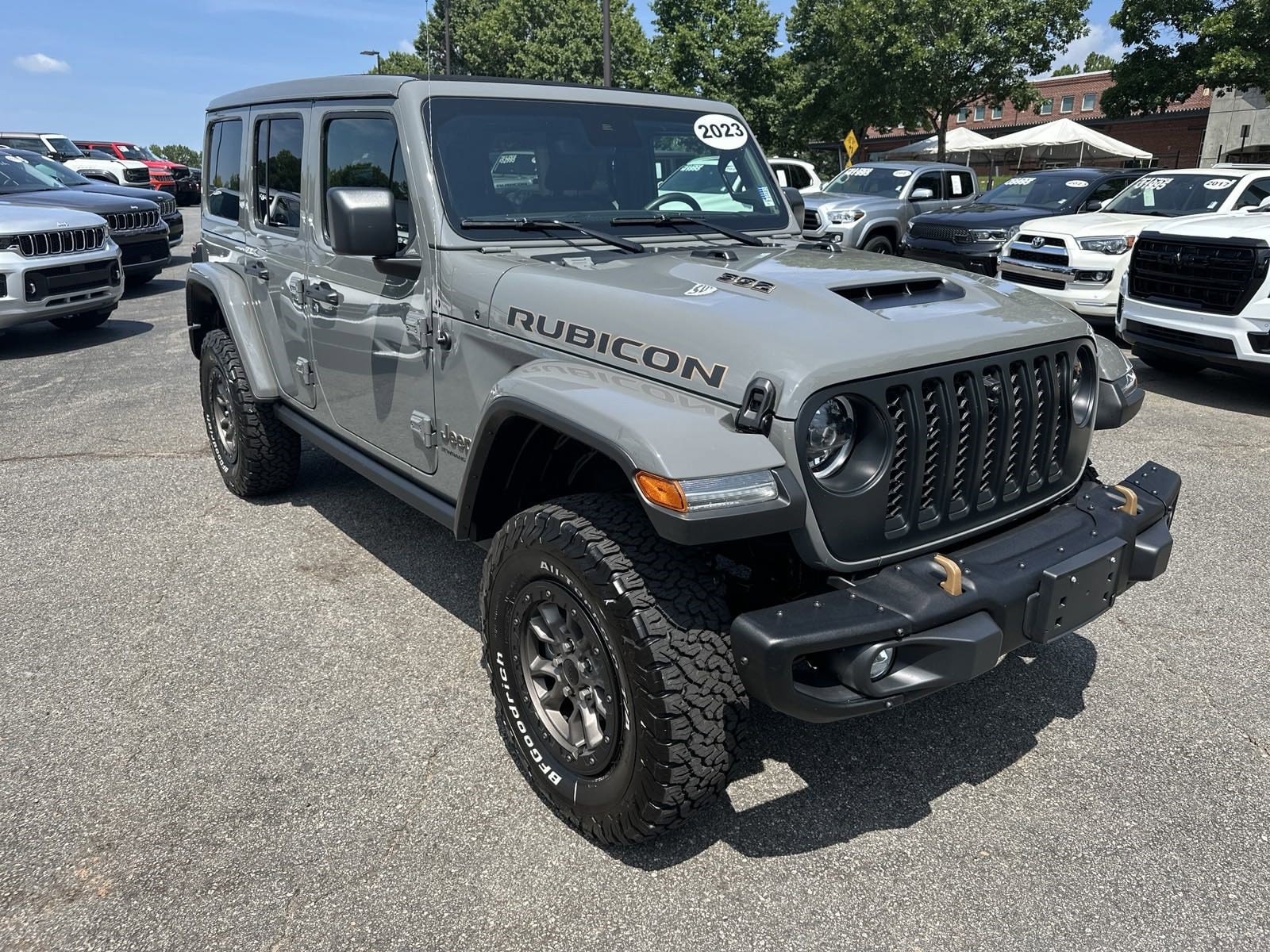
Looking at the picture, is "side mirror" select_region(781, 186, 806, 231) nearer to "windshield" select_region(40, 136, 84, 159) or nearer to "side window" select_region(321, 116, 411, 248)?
"side window" select_region(321, 116, 411, 248)

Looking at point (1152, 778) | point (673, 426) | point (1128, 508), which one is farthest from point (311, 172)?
point (1152, 778)

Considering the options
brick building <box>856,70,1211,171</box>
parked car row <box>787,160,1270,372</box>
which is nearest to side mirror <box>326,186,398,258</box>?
parked car row <box>787,160,1270,372</box>

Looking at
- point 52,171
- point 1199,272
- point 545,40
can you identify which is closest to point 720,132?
point 1199,272

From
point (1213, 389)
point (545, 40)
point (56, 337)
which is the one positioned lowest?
point (56, 337)

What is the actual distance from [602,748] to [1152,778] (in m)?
1.69

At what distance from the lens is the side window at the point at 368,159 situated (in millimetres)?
3211

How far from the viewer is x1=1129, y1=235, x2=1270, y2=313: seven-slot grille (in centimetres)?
654

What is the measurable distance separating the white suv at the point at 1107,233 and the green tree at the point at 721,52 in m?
26.7

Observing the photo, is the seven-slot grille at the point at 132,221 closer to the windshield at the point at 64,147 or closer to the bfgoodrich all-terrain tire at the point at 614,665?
the bfgoodrich all-terrain tire at the point at 614,665

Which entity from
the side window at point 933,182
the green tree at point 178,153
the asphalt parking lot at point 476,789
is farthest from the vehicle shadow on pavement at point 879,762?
the green tree at point 178,153

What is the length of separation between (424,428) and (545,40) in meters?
Result: 43.4

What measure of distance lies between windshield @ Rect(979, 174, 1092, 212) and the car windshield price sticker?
963 cm

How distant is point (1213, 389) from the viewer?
24.8 ft

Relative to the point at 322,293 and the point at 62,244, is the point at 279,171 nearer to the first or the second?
the point at 322,293
